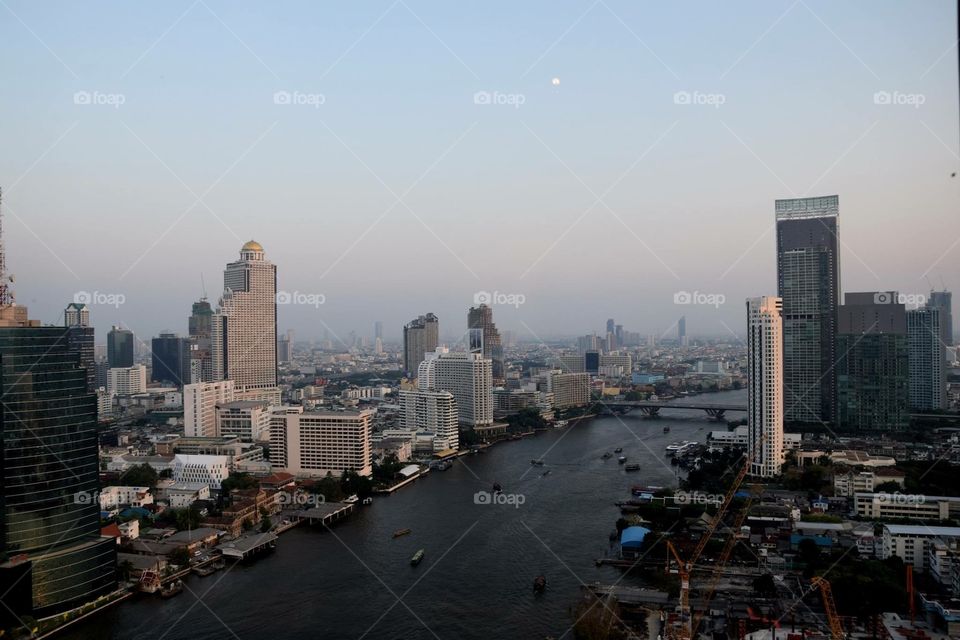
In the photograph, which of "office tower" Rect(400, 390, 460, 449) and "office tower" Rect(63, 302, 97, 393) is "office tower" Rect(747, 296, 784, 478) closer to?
"office tower" Rect(400, 390, 460, 449)

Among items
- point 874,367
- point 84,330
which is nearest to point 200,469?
point 84,330

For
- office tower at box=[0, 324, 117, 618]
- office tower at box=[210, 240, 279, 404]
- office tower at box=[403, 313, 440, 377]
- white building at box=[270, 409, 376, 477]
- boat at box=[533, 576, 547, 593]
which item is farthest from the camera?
office tower at box=[403, 313, 440, 377]

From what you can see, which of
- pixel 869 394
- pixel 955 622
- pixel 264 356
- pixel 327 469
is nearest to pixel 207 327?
pixel 264 356

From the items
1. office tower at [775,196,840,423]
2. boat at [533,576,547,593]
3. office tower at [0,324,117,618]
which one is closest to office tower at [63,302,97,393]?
office tower at [0,324,117,618]

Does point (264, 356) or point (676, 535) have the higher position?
point (264, 356)

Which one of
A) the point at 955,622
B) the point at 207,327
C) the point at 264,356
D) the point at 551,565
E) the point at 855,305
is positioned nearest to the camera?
the point at 955,622

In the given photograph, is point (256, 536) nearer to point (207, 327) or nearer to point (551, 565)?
point (551, 565)
